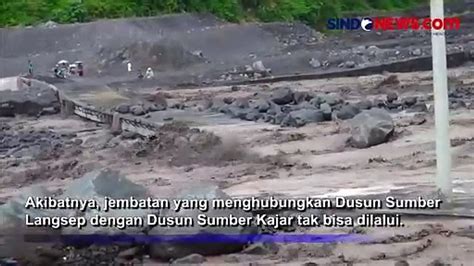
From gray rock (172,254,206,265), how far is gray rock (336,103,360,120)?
35.2ft

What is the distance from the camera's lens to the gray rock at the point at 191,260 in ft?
26.6

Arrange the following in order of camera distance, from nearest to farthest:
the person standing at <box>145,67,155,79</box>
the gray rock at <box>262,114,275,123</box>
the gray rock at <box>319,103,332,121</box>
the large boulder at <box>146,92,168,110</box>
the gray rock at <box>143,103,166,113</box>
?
the gray rock at <box>319,103,332,121</box>, the gray rock at <box>262,114,275,123</box>, the gray rock at <box>143,103,166,113</box>, the large boulder at <box>146,92,168,110</box>, the person standing at <box>145,67,155,79</box>

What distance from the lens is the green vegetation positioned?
3903 centimetres

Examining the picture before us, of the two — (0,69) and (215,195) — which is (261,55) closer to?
(0,69)

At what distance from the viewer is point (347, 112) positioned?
62.4ft

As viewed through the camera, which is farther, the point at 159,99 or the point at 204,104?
the point at 159,99

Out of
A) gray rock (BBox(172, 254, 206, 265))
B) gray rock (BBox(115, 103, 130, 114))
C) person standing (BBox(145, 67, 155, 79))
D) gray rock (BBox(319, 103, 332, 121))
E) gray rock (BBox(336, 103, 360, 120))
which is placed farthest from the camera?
person standing (BBox(145, 67, 155, 79))

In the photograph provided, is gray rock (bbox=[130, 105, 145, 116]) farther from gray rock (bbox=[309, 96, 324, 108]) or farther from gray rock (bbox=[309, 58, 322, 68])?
gray rock (bbox=[309, 58, 322, 68])

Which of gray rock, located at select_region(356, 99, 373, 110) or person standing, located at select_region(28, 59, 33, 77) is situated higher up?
person standing, located at select_region(28, 59, 33, 77)

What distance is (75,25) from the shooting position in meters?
37.3

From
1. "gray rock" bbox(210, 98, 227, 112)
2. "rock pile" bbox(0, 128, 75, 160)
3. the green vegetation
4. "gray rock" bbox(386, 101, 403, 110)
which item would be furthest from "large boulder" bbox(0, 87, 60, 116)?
the green vegetation

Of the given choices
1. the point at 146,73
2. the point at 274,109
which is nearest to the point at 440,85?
the point at 274,109

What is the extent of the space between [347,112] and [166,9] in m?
24.2

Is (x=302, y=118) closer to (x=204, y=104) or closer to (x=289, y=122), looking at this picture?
(x=289, y=122)
